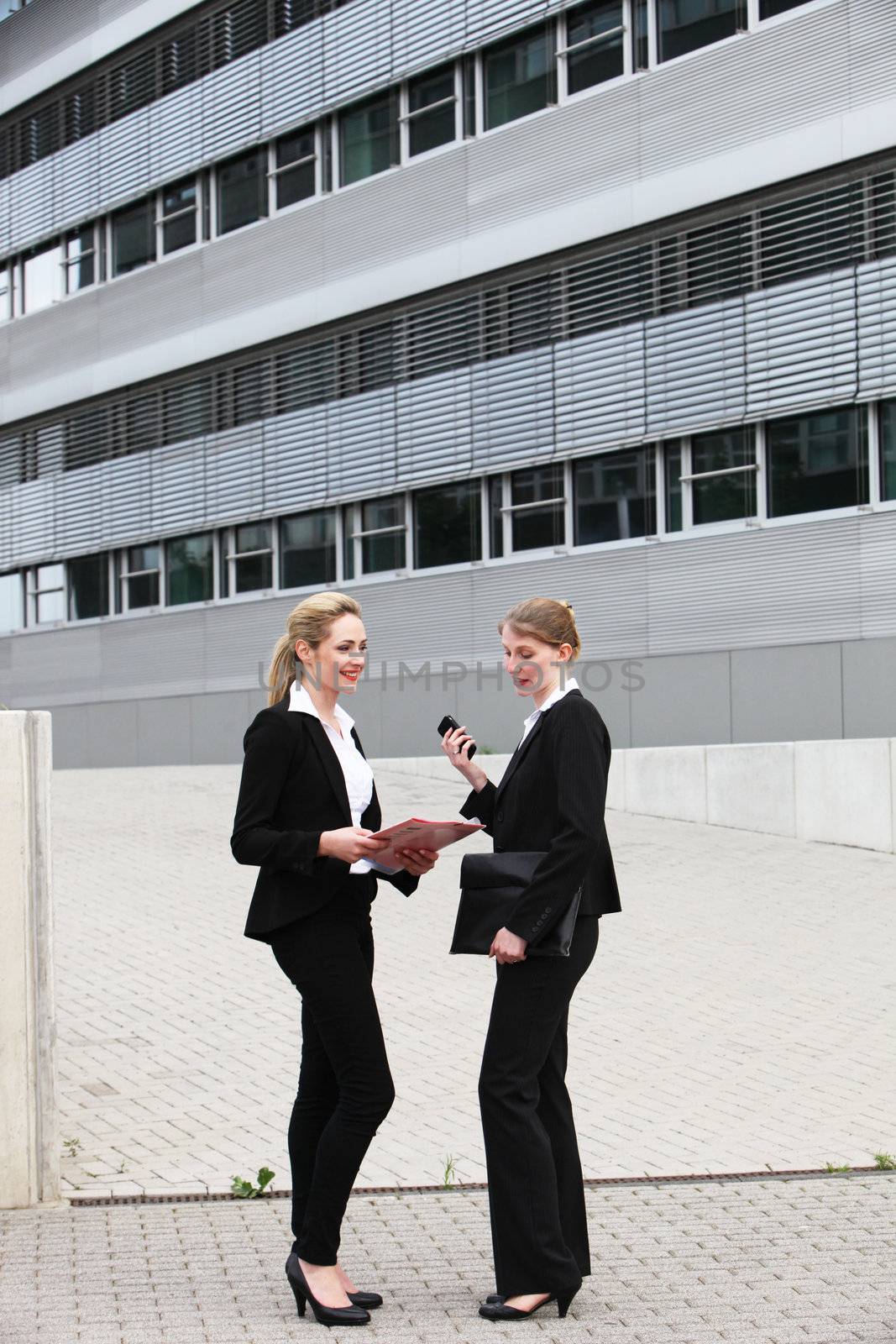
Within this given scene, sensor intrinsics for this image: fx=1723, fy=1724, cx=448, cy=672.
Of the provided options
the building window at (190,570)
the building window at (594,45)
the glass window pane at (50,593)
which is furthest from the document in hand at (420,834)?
the glass window pane at (50,593)

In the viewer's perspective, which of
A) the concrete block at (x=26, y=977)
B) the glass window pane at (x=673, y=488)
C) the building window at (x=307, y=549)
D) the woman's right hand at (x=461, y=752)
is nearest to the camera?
the woman's right hand at (x=461, y=752)

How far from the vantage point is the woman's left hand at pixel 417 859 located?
4.49 metres

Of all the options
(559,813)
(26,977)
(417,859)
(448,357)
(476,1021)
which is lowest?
(476,1021)

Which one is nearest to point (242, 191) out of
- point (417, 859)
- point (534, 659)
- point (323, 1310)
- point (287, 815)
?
point (534, 659)

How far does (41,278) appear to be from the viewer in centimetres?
3014

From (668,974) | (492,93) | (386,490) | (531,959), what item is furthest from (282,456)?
(531,959)

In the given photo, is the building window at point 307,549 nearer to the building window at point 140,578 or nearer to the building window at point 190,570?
the building window at point 190,570

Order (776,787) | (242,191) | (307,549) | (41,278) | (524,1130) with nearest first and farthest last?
(524,1130) → (776,787) → (307,549) → (242,191) → (41,278)

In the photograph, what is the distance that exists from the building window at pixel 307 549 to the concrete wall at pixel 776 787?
27.9 ft

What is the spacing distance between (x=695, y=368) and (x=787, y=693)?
396cm

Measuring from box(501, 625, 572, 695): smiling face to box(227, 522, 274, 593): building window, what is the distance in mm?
20983

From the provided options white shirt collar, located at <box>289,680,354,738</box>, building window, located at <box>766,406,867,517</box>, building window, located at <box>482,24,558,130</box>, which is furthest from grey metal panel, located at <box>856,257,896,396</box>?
white shirt collar, located at <box>289,680,354,738</box>

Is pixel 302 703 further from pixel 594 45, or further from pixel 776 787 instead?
pixel 594 45

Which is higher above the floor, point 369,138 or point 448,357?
point 369,138
